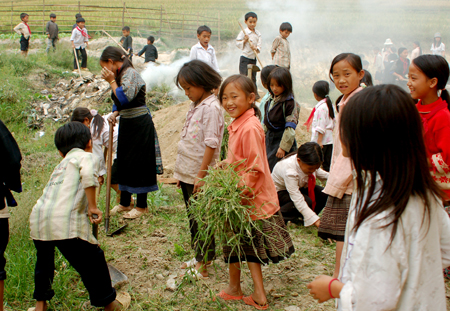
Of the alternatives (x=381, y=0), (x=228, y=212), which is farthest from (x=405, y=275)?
(x=381, y=0)

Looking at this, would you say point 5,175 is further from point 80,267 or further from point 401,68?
point 401,68

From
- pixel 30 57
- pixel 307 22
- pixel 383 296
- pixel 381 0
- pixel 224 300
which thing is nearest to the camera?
pixel 383 296

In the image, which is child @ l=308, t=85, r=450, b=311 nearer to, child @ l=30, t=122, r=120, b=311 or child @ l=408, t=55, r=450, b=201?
child @ l=408, t=55, r=450, b=201

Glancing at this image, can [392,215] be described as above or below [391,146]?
below

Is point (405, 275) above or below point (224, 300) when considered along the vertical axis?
above

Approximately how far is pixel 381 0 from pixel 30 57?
69.0 feet

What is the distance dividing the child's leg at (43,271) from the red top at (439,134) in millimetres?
Result: 2535

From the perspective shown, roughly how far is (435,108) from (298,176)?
4.98ft

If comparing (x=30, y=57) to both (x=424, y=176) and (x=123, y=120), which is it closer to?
(x=123, y=120)

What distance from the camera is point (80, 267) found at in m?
2.40

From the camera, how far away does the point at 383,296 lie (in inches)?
46.2

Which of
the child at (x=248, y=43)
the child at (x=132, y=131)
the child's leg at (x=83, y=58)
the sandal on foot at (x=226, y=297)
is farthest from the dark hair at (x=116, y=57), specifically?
the child's leg at (x=83, y=58)

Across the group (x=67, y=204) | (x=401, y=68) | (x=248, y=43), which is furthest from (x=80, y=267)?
(x=401, y=68)

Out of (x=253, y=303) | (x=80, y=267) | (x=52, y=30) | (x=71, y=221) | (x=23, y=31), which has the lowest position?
(x=253, y=303)
